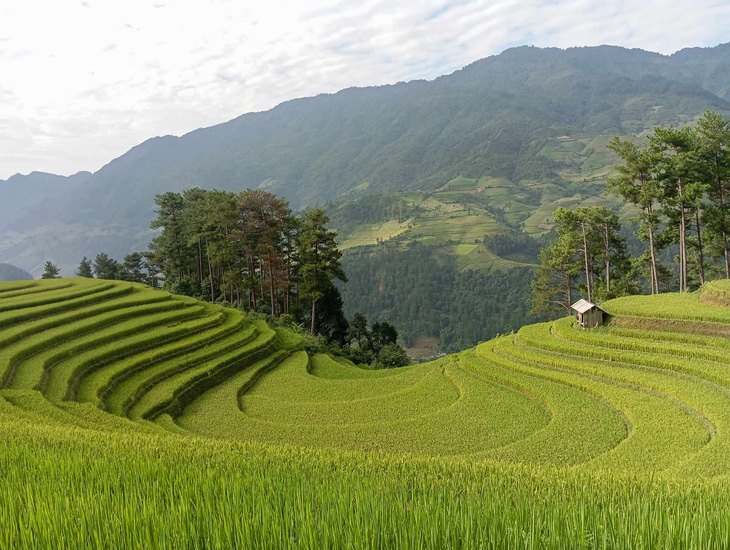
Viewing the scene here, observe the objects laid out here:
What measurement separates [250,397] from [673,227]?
29.5 m

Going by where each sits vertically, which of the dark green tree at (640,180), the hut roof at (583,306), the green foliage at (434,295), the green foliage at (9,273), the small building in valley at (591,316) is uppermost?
the green foliage at (9,273)

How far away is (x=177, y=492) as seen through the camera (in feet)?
11.1

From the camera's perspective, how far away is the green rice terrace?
2.38 meters

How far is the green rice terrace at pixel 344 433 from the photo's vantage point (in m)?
2.38

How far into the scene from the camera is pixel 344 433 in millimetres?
13281

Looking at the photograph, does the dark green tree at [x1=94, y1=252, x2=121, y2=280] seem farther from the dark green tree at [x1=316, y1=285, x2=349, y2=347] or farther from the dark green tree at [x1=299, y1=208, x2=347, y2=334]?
the dark green tree at [x1=299, y1=208, x2=347, y2=334]

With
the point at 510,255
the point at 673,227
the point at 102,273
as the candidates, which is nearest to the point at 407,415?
the point at 673,227

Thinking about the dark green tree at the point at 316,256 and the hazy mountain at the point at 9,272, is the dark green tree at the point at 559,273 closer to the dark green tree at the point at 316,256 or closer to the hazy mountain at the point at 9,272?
the dark green tree at the point at 316,256

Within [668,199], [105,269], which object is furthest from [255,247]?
[668,199]

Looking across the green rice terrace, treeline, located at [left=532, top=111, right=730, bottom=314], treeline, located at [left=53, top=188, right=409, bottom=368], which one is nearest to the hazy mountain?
treeline, located at [left=53, top=188, right=409, bottom=368]

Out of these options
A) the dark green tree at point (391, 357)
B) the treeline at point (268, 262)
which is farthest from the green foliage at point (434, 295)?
the treeline at point (268, 262)

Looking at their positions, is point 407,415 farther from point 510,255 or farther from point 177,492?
point 510,255

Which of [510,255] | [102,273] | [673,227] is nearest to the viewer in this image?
[673,227]

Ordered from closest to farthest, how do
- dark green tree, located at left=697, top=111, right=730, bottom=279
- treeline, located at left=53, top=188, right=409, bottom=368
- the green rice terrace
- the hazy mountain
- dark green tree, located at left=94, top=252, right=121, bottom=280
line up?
the green rice terrace < dark green tree, located at left=697, top=111, right=730, bottom=279 < treeline, located at left=53, top=188, right=409, bottom=368 < dark green tree, located at left=94, top=252, right=121, bottom=280 < the hazy mountain
